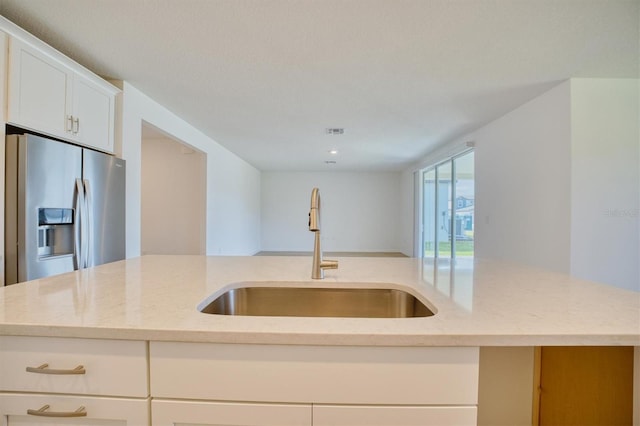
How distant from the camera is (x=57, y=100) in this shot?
2.27 metres

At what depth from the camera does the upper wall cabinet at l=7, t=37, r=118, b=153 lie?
1.97 m

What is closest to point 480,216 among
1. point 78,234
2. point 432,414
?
point 432,414

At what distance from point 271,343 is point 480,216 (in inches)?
186

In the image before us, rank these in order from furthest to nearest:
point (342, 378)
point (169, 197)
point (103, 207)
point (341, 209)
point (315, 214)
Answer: point (341, 209)
point (169, 197)
point (103, 207)
point (315, 214)
point (342, 378)

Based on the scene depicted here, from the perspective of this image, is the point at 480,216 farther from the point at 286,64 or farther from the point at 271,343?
the point at 271,343

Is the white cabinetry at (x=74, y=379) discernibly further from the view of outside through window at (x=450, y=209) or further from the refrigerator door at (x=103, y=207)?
the view of outside through window at (x=450, y=209)

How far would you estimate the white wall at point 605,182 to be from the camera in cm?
293

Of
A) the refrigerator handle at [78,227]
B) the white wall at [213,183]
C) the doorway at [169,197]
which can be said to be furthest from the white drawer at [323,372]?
the doorway at [169,197]

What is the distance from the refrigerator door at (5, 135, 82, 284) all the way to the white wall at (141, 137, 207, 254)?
12.2 feet

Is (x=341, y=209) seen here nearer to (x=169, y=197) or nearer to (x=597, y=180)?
(x=169, y=197)

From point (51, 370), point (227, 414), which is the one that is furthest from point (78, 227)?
point (227, 414)

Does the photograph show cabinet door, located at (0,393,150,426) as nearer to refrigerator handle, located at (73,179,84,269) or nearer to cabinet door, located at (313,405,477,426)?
cabinet door, located at (313,405,477,426)

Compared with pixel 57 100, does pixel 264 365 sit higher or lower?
lower

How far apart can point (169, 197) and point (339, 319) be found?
611cm
